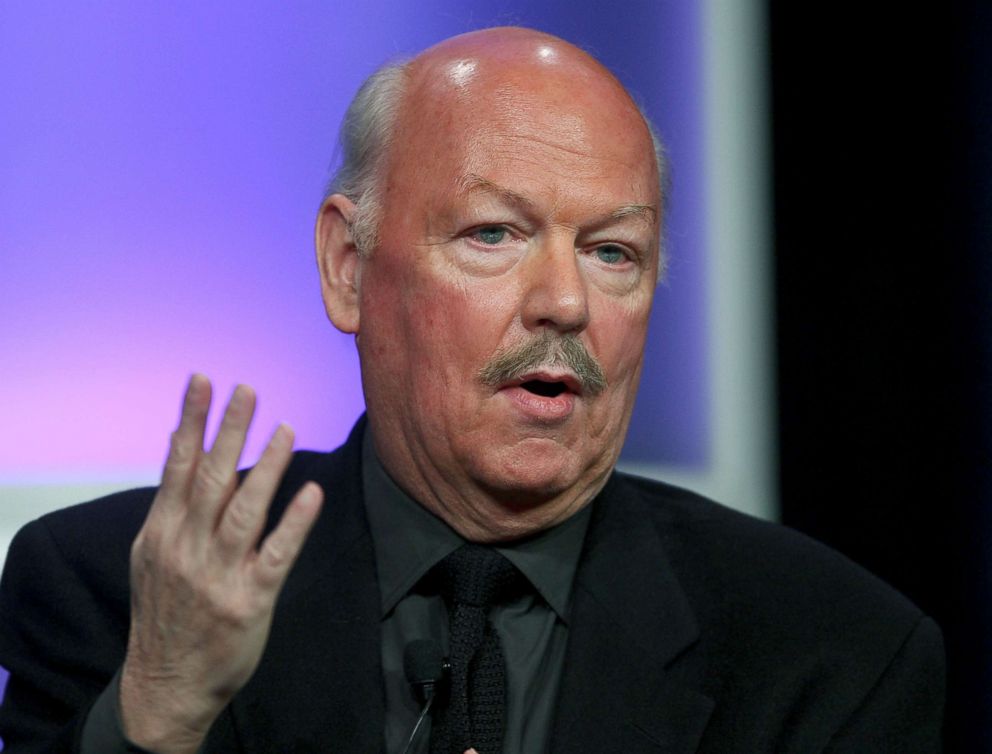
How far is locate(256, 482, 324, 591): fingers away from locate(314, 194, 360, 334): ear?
60cm

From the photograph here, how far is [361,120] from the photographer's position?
6.68 feet

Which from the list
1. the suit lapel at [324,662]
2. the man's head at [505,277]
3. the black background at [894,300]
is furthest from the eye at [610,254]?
the black background at [894,300]

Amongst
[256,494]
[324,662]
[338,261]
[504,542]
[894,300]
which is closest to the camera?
[256,494]

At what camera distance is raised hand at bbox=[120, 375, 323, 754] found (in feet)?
4.78

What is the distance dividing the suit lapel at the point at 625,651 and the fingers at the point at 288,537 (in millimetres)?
515

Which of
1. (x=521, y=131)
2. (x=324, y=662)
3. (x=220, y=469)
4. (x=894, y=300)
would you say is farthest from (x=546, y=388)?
(x=894, y=300)

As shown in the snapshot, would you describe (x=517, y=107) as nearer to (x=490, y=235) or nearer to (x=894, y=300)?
(x=490, y=235)

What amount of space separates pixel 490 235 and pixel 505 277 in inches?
2.7

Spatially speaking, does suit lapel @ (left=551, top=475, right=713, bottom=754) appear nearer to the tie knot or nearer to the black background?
the tie knot

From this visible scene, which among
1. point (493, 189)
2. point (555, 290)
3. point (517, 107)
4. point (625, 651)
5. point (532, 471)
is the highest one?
point (517, 107)

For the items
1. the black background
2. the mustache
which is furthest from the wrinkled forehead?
the black background

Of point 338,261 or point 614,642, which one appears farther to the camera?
point 338,261

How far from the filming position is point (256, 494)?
1.45m

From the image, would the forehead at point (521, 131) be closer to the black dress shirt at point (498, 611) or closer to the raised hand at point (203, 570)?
the black dress shirt at point (498, 611)
